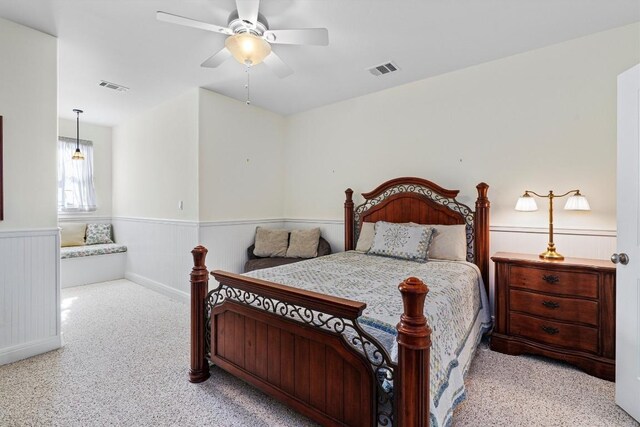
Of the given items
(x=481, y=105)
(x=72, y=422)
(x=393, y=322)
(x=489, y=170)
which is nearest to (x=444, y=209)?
(x=489, y=170)

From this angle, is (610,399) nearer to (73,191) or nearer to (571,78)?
(571,78)

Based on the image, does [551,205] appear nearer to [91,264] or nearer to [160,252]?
[160,252]

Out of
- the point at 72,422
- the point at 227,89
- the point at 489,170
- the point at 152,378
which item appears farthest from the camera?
the point at 227,89

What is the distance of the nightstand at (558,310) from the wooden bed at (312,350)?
1783 millimetres

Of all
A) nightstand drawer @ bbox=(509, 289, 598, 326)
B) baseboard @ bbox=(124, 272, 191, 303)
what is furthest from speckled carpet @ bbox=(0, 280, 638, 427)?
baseboard @ bbox=(124, 272, 191, 303)

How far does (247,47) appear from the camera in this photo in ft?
6.72

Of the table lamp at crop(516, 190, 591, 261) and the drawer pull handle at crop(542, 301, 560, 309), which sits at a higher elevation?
the table lamp at crop(516, 190, 591, 261)

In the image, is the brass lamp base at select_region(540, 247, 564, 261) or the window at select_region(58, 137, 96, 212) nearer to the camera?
the brass lamp base at select_region(540, 247, 564, 261)

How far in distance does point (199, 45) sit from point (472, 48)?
250cm

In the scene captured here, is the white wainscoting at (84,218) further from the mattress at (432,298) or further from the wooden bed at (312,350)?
the mattress at (432,298)

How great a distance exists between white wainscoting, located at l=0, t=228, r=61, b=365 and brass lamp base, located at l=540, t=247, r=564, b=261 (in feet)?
13.8

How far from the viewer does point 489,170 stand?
3.07m

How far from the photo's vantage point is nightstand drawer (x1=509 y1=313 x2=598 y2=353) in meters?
2.24

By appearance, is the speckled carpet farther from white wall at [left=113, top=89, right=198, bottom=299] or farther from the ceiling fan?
the ceiling fan
